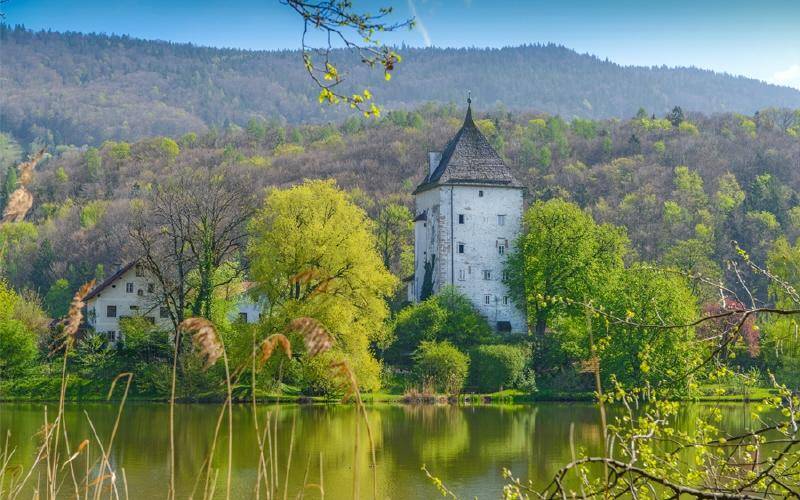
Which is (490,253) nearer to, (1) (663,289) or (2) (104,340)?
(1) (663,289)

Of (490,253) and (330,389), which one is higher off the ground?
(490,253)

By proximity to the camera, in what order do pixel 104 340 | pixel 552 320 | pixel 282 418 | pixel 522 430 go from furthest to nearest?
pixel 552 320 < pixel 104 340 < pixel 282 418 < pixel 522 430

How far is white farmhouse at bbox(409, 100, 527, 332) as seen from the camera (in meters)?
54.4

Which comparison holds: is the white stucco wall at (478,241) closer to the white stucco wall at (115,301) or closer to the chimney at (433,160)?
the chimney at (433,160)

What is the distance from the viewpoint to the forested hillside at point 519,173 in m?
79.8

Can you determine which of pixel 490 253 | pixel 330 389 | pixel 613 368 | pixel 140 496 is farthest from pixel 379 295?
pixel 140 496

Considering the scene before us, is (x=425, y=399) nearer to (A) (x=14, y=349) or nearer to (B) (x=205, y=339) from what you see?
(A) (x=14, y=349)

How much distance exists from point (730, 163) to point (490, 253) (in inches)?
2062

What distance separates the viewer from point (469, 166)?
184 feet

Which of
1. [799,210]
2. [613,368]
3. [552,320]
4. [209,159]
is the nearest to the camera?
[613,368]

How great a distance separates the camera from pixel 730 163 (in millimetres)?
100875

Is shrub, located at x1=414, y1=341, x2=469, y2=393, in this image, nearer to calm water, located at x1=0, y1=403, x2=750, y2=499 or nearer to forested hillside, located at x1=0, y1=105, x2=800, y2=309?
calm water, located at x1=0, y1=403, x2=750, y2=499

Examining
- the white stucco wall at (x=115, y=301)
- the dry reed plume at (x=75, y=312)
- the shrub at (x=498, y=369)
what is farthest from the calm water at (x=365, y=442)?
the white stucco wall at (x=115, y=301)

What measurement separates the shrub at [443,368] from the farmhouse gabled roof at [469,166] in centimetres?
1284
